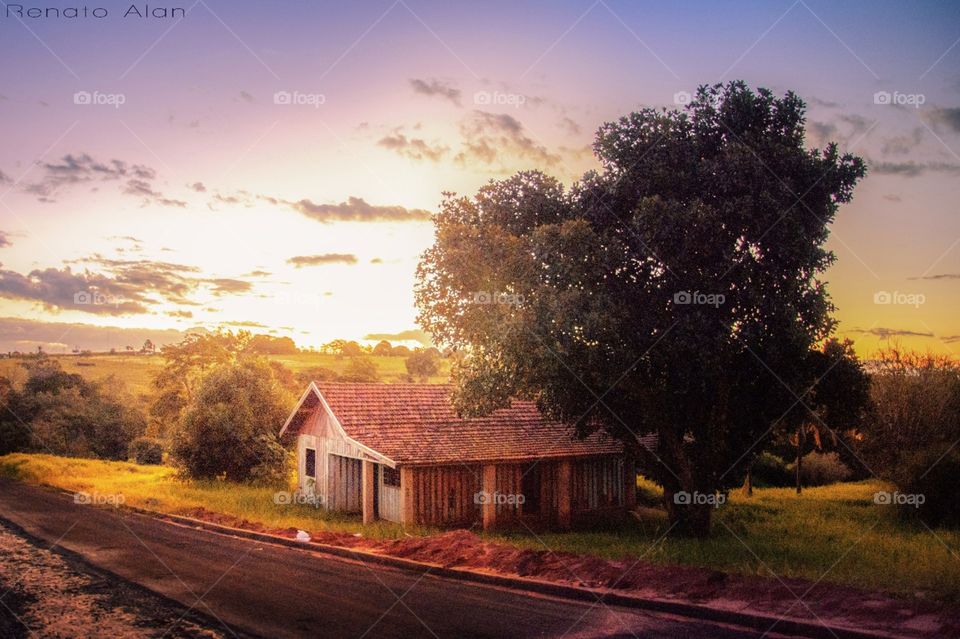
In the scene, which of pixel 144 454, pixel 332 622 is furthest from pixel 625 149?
pixel 144 454

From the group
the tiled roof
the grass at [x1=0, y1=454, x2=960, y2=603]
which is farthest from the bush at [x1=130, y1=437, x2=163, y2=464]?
the tiled roof

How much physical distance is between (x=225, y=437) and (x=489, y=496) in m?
18.5

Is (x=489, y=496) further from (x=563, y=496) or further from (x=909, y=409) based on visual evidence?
(x=909, y=409)

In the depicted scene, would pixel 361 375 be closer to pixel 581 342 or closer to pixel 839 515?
pixel 839 515

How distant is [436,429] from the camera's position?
25.2 meters

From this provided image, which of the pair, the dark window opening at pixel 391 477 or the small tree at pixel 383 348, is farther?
the small tree at pixel 383 348

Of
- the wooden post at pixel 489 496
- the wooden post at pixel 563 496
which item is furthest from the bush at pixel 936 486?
the wooden post at pixel 489 496

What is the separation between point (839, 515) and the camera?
1080 inches

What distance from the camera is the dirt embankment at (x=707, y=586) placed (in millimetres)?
9484

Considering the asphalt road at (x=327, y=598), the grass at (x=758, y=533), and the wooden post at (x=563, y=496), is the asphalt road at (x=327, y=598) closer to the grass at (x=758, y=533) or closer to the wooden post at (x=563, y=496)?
the grass at (x=758, y=533)

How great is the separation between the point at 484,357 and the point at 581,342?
295 cm

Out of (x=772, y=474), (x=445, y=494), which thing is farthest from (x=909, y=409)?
(x=445, y=494)

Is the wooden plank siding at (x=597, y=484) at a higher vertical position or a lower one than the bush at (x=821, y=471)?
higher

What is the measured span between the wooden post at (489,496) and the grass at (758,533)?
3.03 feet
